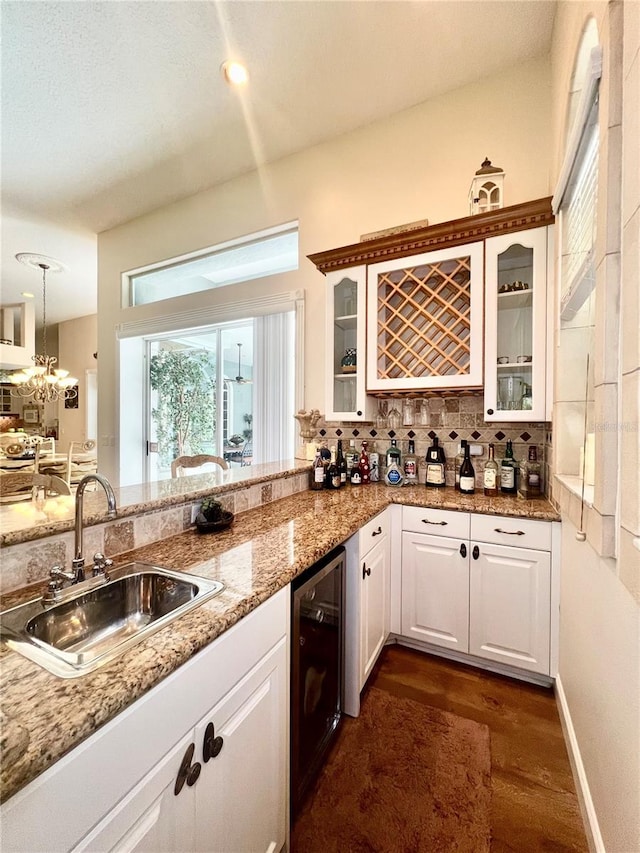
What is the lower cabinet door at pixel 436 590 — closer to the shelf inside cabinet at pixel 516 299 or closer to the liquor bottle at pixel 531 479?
the liquor bottle at pixel 531 479

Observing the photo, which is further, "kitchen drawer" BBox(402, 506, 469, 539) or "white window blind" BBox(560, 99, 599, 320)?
"kitchen drawer" BBox(402, 506, 469, 539)

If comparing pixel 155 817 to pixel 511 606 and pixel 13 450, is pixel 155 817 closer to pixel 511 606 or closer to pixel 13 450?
pixel 511 606

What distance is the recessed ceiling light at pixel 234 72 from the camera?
84.5 inches

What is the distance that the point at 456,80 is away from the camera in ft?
7.53

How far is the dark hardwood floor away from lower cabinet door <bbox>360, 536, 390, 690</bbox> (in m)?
0.19

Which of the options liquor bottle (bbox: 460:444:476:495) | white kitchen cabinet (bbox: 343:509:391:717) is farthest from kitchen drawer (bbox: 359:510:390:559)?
liquor bottle (bbox: 460:444:476:495)

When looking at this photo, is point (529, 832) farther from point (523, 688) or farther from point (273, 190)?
point (273, 190)

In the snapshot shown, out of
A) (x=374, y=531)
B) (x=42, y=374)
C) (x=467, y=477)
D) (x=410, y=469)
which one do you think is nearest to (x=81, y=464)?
(x=42, y=374)

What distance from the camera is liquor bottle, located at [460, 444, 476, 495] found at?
7.06ft

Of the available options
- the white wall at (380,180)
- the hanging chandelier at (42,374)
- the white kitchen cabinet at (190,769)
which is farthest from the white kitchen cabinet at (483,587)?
the hanging chandelier at (42,374)

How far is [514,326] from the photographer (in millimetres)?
2002

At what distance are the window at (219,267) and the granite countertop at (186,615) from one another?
7.54ft

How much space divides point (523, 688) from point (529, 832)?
26.8 inches

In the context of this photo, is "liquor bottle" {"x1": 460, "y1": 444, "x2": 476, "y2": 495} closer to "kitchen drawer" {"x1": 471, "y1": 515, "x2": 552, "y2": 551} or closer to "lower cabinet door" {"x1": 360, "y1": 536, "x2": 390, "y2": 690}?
"kitchen drawer" {"x1": 471, "y1": 515, "x2": 552, "y2": 551}
